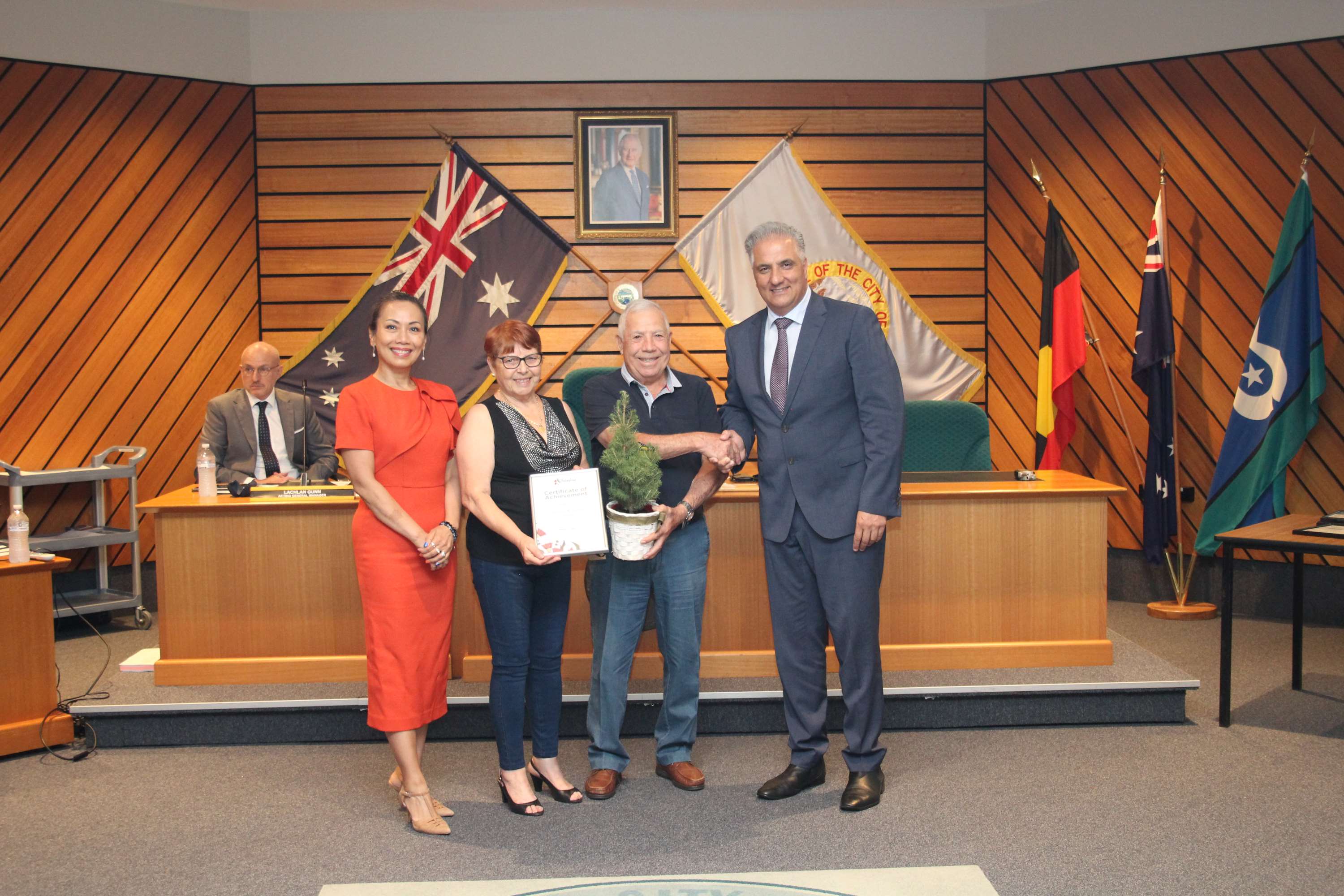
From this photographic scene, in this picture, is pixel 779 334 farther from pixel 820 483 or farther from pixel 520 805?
pixel 520 805

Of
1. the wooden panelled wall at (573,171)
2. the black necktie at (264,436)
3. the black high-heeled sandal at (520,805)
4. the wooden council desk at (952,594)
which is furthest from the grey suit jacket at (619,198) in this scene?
the black high-heeled sandal at (520,805)

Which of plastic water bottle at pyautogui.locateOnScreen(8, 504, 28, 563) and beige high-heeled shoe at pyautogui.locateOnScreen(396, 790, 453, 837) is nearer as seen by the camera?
beige high-heeled shoe at pyautogui.locateOnScreen(396, 790, 453, 837)

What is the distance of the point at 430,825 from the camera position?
108 inches

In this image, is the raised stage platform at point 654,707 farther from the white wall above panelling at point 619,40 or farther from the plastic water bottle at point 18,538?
the white wall above panelling at point 619,40

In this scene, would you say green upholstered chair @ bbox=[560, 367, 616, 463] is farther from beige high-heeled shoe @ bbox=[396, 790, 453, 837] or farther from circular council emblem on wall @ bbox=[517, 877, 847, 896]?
circular council emblem on wall @ bbox=[517, 877, 847, 896]

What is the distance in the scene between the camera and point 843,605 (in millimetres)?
2840

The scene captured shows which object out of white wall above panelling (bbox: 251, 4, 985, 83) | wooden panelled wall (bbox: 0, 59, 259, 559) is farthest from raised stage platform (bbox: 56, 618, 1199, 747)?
white wall above panelling (bbox: 251, 4, 985, 83)

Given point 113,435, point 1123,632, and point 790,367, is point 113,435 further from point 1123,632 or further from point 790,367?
point 1123,632

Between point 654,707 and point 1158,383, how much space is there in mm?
3260

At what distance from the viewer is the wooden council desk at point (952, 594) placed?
12.0 ft

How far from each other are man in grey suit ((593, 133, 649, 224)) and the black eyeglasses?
11.1ft

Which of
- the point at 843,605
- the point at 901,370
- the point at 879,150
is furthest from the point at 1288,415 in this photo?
the point at 843,605

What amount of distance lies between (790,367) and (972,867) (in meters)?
1.33

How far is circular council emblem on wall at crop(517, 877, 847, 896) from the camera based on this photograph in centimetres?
188
